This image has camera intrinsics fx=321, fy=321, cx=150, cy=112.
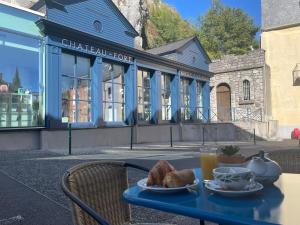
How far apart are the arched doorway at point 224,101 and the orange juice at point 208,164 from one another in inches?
911

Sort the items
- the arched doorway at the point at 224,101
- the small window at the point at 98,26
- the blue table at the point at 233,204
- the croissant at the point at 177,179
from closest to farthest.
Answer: the blue table at the point at 233,204
the croissant at the point at 177,179
the small window at the point at 98,26
the arched doorway at the point at 224,101

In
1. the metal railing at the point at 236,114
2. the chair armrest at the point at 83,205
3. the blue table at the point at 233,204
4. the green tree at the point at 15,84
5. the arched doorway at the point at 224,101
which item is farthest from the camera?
the arched doorway at the point at 224,101

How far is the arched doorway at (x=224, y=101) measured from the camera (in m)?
24.7

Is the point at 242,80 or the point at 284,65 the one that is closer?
the point at 284,65

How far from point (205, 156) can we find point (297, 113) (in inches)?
966

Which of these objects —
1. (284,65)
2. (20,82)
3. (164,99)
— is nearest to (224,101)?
(284,65)

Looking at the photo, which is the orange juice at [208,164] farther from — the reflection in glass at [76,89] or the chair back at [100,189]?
the reflection in glass at [76,89]

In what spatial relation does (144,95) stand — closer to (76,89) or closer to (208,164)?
(76,89)

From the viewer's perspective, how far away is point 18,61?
10.4 meters

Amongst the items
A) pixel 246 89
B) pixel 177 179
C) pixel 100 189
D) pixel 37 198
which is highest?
pixel 246 89

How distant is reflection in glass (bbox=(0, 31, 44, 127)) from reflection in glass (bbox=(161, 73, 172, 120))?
7.42m

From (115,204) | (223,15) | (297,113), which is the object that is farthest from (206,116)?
(223,15)

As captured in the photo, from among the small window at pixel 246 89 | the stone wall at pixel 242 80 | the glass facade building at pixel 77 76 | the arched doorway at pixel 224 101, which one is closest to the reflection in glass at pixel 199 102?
the glass facade building at pixel 77 76

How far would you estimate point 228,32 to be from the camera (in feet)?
141
